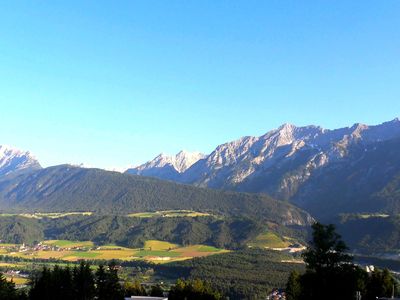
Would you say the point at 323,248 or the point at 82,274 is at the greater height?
the point at 323,248

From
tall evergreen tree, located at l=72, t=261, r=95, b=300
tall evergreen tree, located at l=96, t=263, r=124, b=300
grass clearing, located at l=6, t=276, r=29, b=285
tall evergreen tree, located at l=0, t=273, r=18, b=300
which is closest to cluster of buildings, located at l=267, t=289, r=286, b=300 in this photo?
tall evergreen tree, located at l=72, t=261, r=95, b=300

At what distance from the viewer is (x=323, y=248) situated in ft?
167

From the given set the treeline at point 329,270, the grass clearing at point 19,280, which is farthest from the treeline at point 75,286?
the grass clearing at point 19,280

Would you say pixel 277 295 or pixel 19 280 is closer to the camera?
pixel 277 295

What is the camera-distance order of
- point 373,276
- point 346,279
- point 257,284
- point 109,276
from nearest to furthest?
point 346,279 → point 373,276 → point 109,276 → point 257,284

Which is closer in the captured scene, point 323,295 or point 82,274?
point 323,295

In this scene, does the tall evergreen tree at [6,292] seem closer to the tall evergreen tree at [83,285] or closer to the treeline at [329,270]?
the tall evergreen tree at [83,285]

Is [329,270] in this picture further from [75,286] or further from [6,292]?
[6,292]

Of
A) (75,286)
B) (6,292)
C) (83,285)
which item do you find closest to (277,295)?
(83,285)

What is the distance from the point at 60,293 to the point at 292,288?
128ft

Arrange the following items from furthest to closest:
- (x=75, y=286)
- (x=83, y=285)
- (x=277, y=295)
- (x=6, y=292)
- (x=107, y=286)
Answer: (x=277, y=295) → (x=83, y=285) → (x=75, y=286) → (x=107, y=286) → (x=6, y=292)

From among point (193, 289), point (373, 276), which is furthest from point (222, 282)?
point (373, 276)

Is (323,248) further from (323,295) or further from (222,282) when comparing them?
(222,282)

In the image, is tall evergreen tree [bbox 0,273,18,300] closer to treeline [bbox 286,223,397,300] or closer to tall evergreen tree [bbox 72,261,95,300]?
tall evergreen tree [bbox 72,261,95,300]
